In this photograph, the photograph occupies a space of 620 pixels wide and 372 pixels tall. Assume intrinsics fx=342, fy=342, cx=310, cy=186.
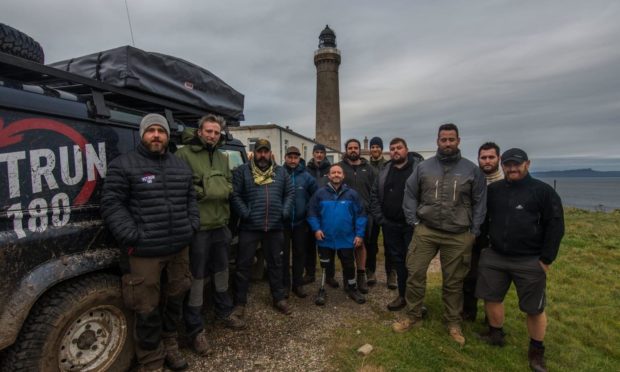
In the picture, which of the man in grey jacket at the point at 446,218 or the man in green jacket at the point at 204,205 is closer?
the man in green jacket at the point at 204,205

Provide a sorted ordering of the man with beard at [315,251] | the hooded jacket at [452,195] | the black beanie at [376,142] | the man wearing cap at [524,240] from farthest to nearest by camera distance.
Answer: the black beanie at [376,142]
the man with beard at [315,251]
the hooded jacket at [452,195]
the man wearing cap at [524,240]

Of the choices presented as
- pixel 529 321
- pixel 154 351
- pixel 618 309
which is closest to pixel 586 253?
pixel 618 309

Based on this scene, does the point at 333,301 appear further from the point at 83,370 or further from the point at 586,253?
the point at 586,253

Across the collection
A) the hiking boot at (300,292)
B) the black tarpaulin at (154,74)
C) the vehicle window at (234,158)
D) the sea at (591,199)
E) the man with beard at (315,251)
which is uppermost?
the black tarpaulin at (154,74)

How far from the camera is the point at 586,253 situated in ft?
25.8

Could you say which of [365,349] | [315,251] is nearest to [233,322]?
[365,349]

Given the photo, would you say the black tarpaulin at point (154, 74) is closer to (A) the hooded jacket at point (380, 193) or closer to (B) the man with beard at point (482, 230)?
(A) the hooded jacket at point (380, 193)

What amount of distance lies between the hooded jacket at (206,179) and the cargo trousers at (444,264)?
2141mm

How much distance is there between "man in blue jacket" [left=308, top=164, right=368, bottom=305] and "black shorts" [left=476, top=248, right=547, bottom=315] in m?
1.53

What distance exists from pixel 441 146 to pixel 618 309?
3.62 m

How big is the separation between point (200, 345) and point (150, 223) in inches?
53.5

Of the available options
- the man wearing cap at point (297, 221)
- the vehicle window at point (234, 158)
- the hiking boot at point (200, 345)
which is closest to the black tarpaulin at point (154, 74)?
the vehicle window at point (234, 158)

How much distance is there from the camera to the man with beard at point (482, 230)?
369cm

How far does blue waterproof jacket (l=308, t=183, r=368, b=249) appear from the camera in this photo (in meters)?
4.43
